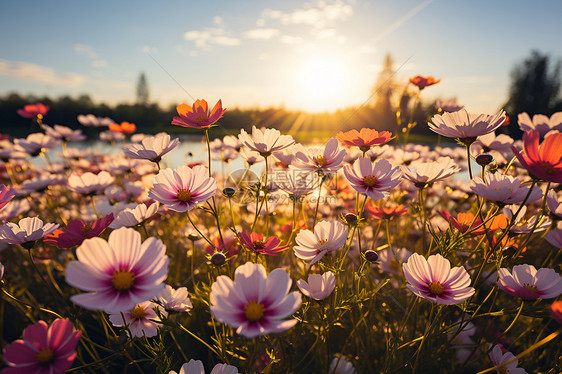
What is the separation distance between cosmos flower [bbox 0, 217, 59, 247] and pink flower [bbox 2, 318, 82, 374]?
282mm

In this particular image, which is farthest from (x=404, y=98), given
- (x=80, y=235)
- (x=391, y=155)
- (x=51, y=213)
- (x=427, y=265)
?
(x=51, y=213)

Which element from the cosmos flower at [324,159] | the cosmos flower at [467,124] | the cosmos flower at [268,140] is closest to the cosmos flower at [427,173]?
the cosmos flower at [467,124]

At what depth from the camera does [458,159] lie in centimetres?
237

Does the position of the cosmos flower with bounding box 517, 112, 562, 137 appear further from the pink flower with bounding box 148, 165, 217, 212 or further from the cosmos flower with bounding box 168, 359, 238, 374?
the cosmos flower with bounding box 168, 359, 238, 374

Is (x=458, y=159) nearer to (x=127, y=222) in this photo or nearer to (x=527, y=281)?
(x=527, y=281)

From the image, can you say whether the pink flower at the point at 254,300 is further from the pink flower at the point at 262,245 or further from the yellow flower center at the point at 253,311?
the pink flower at the point at 262,245

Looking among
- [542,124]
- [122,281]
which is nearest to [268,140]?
[122,281]

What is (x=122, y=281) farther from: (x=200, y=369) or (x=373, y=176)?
(x=373, y=176)

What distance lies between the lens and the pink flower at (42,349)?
548 mm

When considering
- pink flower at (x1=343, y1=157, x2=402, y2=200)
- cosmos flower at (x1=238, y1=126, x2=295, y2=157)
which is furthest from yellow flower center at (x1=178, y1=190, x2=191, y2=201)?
pink flower at (x1=343, y1=157, x2=402, y2=200)

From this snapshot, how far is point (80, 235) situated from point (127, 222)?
14cm

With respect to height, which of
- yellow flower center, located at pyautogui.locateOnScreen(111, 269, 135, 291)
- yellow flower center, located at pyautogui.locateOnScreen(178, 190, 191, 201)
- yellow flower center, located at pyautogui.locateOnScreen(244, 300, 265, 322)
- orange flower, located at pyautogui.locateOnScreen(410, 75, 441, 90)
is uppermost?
orange flower, located at pyautogui.locateOnScreen(410, 75, 441, 90)

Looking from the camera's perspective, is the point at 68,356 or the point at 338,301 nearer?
the point at 68,356

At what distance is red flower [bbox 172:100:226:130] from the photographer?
0.88 metres
